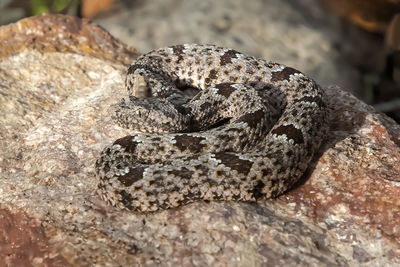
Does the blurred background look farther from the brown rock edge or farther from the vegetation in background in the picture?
the brown rock edge

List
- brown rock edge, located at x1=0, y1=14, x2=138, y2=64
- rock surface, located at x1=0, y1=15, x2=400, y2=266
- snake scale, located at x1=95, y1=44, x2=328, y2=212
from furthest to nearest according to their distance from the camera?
brown rock edge, located at x1=0, y1=14, x2=138, y2=64, snake scale, located at x1=95, y1=44, x2=328, y2=212, rock surface, located at x1=0, y1=15, x2=400, y2=266

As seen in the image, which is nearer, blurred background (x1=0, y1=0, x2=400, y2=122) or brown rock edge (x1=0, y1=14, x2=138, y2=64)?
brown rock edge (x1=0, y1=14, x2=138, y2=64)

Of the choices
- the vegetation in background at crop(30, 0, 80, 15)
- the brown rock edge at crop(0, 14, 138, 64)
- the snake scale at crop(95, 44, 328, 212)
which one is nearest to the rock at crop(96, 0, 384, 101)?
the vegetation in background at crop(30, 0, 80, 15)

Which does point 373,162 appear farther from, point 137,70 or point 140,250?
point 137,70

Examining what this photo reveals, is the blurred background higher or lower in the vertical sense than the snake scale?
higher

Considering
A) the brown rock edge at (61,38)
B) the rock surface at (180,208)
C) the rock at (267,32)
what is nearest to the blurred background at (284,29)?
the rock at (267,32)

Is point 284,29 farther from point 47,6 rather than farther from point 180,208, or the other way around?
point 180,208

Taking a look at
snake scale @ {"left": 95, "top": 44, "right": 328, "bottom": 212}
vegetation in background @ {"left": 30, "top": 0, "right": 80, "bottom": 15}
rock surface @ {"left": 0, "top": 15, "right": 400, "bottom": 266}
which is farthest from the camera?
vegetation in background @ {"left": 30, "top": 0, "right": 80, "bottom": 15}
